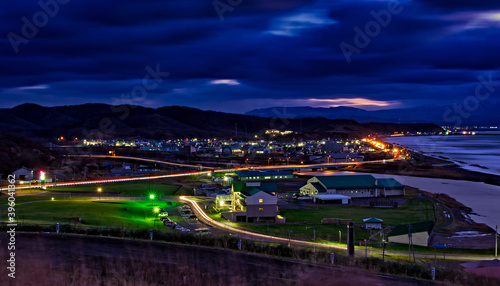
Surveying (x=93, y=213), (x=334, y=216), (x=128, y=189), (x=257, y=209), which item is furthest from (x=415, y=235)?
(x=128, y=189)

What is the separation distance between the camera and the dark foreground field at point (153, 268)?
9.41 m

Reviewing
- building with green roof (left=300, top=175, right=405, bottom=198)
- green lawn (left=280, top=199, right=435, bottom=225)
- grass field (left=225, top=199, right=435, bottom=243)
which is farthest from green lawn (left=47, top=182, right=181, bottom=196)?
green lawn (left=280, top=199, right=435, bottom=225)

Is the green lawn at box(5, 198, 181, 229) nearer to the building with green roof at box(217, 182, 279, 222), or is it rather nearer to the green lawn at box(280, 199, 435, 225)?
the building with green roof at box(217, 182, 279, 222)

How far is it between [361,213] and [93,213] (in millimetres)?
16780

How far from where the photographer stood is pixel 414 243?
65.7ft

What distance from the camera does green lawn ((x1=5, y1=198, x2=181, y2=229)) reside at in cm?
2033

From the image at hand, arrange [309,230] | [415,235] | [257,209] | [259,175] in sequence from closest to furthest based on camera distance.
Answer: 1. [415,235]
2. [309,230]
3. [257,209]
4. [259,175]

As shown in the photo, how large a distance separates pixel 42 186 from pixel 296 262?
30.1 meters

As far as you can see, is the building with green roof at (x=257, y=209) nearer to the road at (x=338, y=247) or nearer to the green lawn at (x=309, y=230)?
the green lawn at (x=309, y=230)

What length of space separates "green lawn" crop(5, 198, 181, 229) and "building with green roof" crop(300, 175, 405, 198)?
44.2 feet

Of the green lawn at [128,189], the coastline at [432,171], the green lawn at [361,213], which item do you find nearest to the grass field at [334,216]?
the green lawn at [361,213]

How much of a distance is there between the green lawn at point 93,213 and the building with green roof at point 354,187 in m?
13.5

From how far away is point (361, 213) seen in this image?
2825 centimetres

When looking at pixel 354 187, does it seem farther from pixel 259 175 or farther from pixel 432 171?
pixel 432 171
